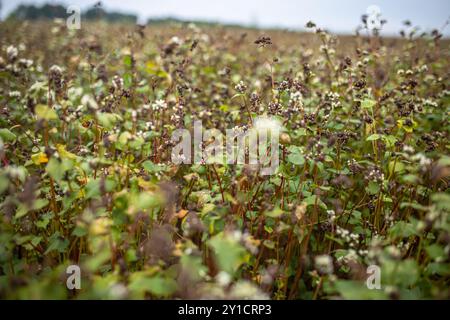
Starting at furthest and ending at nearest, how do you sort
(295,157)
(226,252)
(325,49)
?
(325,49) < (295,157) < (226,252)

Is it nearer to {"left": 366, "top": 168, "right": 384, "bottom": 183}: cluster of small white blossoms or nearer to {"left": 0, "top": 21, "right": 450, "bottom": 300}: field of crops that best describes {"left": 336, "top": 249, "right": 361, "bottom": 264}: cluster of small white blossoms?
{"left": 0, "top": 21, "right": 450, "bottom": 300}: field of crops

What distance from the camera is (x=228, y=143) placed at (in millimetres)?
3377

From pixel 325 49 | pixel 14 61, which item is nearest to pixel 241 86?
pixel 325 49

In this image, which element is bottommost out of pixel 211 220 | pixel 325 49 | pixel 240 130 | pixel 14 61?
pixel 211 220

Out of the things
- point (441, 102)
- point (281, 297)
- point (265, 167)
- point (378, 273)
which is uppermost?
point (441, 102)

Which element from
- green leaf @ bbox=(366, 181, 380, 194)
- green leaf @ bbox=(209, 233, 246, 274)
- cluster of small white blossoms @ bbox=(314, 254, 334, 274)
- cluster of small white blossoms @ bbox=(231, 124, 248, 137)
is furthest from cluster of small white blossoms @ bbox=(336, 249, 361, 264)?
cluster of small white blossoms @ bbox=(231, 124, 248, 137)

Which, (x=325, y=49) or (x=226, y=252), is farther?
(x=325, y=49)

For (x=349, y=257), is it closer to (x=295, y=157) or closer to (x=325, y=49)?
(x=295, y=157)

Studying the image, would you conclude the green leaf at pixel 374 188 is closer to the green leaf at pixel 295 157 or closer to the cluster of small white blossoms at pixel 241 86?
the green leaf at pixel 295 157
